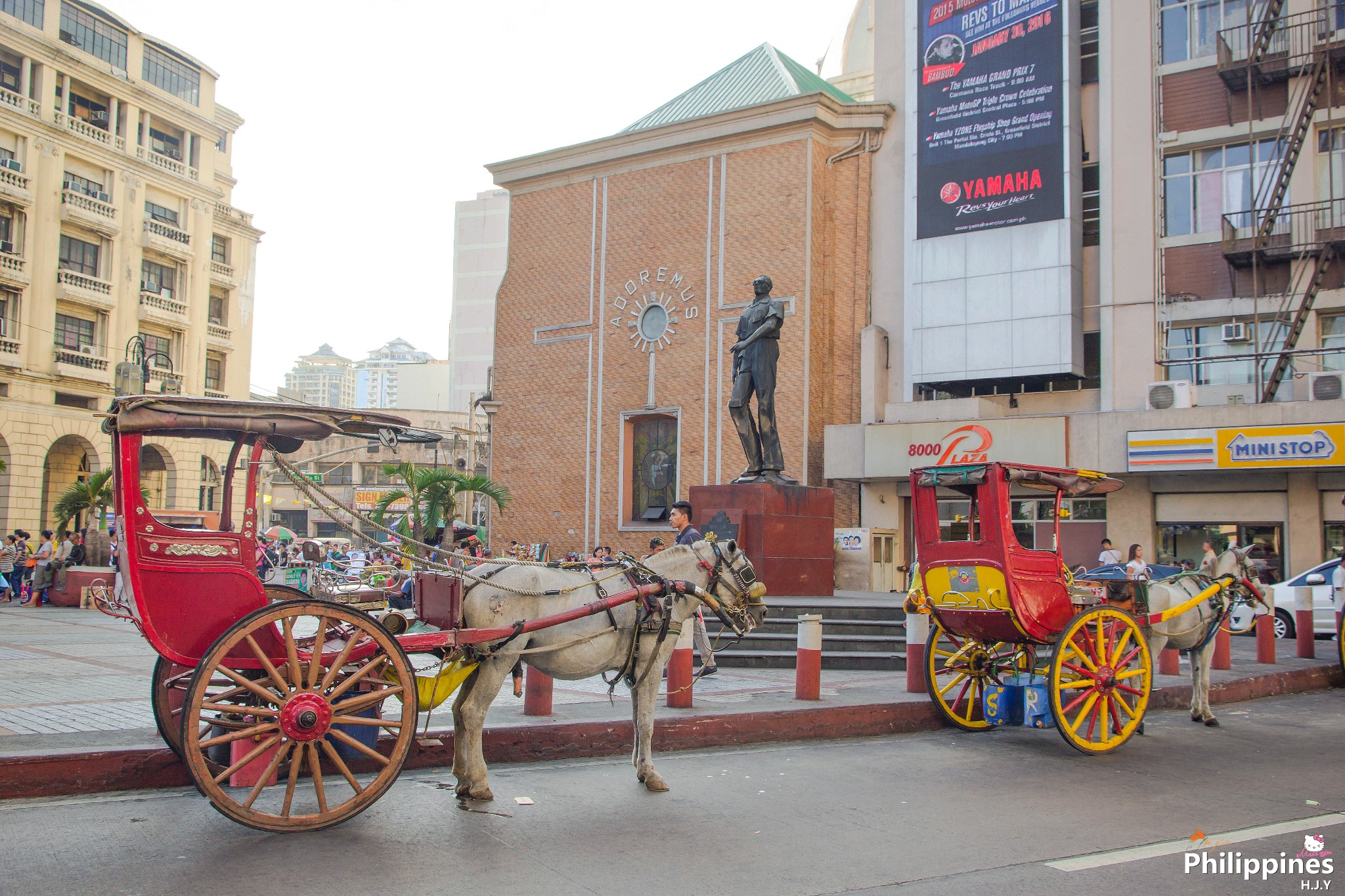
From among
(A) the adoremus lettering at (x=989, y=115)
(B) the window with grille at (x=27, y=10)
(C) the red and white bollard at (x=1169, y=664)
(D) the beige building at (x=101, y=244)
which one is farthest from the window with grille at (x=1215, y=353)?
(B) the window with grille at (x=27, y=10)

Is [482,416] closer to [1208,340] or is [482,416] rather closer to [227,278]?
[227,278]

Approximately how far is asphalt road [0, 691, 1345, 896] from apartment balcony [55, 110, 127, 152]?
37311 mm

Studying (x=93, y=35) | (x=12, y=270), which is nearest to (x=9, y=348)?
(x=12, y=270)

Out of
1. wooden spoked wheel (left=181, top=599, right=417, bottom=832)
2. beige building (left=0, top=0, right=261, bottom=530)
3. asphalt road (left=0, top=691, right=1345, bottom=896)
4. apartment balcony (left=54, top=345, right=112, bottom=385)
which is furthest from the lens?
apartment balcony (left=54, top=345, right=112, bottom=385)

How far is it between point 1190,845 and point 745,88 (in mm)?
28495

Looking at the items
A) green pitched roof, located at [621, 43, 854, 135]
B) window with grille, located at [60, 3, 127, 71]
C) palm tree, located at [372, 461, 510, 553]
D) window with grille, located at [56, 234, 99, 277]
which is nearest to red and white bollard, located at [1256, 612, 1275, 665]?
palm tree, located at [372, 461, 510, 553]

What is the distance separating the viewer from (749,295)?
28359 millimetres

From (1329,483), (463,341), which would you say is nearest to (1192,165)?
(1329,483)

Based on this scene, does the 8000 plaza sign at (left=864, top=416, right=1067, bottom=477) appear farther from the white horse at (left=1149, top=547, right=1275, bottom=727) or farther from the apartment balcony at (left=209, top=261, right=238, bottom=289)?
the apartment balcony at (left=209, top=261, right=238, bottom=289)

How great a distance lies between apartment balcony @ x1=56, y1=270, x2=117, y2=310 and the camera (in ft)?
119

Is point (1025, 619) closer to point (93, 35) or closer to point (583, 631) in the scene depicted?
point (583, 631)

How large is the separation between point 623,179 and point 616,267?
2.65m

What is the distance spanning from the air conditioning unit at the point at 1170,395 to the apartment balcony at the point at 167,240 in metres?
34.9

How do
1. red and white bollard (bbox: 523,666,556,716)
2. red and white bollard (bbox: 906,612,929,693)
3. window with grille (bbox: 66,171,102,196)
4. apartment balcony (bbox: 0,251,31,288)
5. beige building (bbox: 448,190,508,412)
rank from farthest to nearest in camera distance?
1. beige building (bbox: 448,190,508,412)
2. window with grille (bbox: 66,171,102,196)
3. apartment balcony (bbox: 0,251,31,288)
4. red and white bollard (bbox: 906,612,929,693)
5. red and white bollard (bbox: 523,666,556,716)
